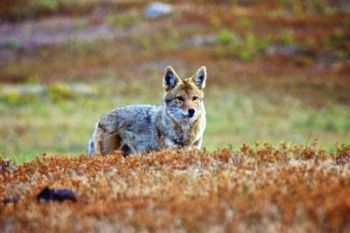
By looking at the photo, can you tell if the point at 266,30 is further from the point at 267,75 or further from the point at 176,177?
the point at 176,177

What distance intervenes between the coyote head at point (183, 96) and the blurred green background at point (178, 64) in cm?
1498

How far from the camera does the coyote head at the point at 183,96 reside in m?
13.8

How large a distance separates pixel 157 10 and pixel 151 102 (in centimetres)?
2063

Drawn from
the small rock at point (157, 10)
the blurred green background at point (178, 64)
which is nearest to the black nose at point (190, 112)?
the blurred green background at point (178, 64)

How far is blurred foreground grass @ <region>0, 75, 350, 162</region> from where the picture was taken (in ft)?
107

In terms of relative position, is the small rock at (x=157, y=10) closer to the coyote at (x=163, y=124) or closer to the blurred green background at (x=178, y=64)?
the blurred green background at (x=178, y=64)

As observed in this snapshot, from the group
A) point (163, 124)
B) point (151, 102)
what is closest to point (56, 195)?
point (163, 124)

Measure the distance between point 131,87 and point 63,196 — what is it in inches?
1425

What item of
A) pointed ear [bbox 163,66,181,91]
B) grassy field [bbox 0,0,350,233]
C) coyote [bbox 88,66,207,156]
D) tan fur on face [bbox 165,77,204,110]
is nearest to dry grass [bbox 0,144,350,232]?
grassy field [bbox 0,0,350,233]

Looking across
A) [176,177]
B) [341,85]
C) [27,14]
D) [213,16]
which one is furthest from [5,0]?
[176,177]

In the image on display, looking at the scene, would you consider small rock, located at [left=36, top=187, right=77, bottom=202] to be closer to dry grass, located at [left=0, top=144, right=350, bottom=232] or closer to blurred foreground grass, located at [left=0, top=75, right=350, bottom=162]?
dry grass, located at [left=0, top=144, right=350, bottom=232]

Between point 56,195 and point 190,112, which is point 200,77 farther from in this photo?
point 56,195

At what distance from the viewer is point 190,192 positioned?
880 cm

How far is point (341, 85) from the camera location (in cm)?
4491
